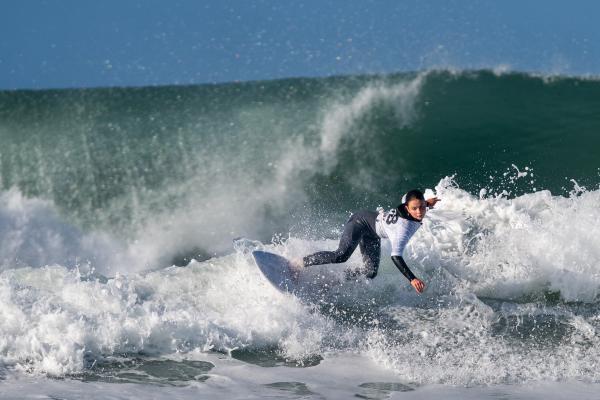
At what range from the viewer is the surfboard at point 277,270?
7.34m

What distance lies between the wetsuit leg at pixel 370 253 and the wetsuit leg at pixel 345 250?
70mm

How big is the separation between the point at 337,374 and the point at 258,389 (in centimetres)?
66

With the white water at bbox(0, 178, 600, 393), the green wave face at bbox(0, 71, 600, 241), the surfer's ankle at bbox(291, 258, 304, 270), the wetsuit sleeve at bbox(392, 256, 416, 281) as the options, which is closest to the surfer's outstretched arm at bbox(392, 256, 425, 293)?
the wetsuit sleeve at bbox(392, 256, 416, 281)

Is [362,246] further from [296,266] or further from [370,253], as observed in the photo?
[296,266]

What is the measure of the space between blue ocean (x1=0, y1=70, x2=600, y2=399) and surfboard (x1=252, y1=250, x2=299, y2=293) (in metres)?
0.09

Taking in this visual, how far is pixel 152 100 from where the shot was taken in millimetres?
14555

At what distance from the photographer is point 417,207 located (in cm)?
662

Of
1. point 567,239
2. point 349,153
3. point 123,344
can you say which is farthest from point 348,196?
point 123,344

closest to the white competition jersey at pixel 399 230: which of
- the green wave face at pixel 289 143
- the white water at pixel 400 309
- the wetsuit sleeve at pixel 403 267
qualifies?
the wetsuit sleeve at pixel 403 267

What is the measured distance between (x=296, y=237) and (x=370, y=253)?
7.58 ft

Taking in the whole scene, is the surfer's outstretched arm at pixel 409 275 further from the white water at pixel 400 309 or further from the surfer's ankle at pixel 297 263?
the surfer's ankle at pixel 297 263

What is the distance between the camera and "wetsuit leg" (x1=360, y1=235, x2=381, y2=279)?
7336 mm

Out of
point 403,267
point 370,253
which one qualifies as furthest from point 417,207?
point 370,253

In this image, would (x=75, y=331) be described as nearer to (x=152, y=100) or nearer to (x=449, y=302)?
(x=449, y=302)
